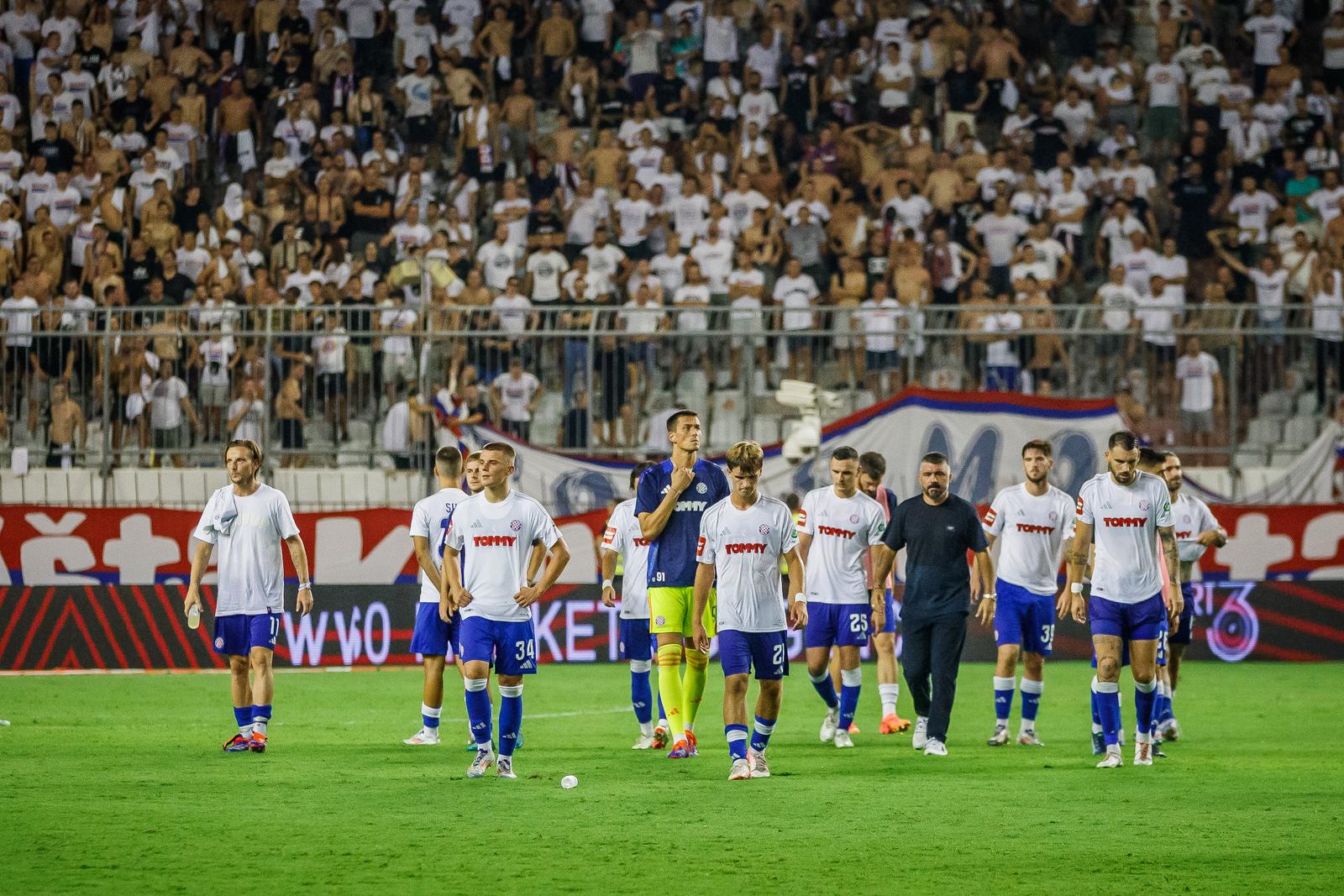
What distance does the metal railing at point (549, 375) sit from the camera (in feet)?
75.1

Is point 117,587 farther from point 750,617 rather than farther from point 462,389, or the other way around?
point 750,617

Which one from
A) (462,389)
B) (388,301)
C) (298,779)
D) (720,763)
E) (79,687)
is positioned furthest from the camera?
(388,301)

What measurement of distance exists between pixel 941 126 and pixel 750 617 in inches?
743

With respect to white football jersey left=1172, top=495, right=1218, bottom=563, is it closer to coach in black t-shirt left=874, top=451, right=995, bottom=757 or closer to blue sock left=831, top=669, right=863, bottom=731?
coach in black t-shirt left=874, top=451, right=995, bottom=757

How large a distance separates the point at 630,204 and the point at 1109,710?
15.9 metres

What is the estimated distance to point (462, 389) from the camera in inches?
916

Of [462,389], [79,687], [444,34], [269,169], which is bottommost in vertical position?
[79,687]

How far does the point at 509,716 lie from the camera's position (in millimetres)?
12094

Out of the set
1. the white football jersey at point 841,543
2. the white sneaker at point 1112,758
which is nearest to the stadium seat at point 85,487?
the white football jersey at point 841,543

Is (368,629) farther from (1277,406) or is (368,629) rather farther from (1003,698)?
(1277,406)

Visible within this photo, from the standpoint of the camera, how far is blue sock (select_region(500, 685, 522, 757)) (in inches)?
472

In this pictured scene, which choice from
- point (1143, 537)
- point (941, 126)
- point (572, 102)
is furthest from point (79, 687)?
point (941, 126)

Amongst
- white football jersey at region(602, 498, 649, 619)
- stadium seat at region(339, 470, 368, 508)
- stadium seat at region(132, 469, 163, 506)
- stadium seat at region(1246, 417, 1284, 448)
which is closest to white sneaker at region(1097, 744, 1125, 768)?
white football jersey at region(602, 498, 649, 619)

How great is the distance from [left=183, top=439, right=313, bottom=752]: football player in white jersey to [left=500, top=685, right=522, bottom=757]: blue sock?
2.23 metres
